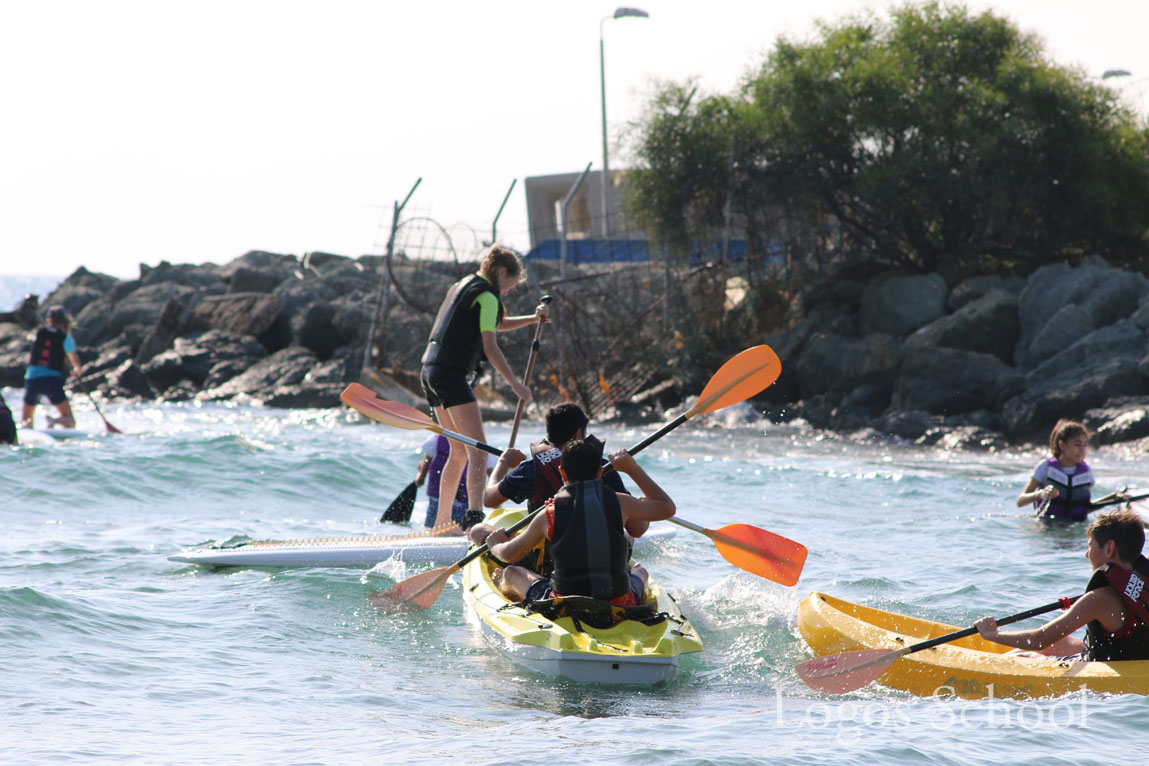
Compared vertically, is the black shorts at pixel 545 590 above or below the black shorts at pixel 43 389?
below

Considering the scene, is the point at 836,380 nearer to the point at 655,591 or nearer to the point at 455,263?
the point at 455,263

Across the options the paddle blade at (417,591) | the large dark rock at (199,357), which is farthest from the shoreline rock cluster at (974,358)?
the large dark rock at (199,357)

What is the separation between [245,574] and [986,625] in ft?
14.2

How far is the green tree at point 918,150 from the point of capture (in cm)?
1741

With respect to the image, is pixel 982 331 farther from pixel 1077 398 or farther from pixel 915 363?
pixel 1077 398

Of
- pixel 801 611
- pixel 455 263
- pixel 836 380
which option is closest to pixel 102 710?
pixel 801 611

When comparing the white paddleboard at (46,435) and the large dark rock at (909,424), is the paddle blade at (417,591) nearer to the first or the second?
the white paddleboard at (46,435)

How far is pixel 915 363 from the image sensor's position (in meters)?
16.2

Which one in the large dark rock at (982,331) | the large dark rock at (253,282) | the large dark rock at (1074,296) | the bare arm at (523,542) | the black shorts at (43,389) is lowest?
the bare arm at (523,542)

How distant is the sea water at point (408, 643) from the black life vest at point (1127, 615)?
0.21 meters

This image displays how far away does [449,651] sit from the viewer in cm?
505

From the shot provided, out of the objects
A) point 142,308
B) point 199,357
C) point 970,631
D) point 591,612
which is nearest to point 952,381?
point 970,631

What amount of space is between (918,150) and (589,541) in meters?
15.0

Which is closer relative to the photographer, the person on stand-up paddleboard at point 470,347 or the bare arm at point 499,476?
the bare arm at point 499,476
